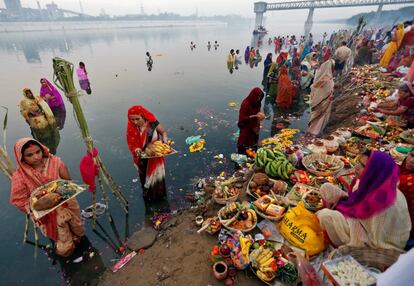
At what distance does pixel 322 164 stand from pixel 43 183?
240 inches

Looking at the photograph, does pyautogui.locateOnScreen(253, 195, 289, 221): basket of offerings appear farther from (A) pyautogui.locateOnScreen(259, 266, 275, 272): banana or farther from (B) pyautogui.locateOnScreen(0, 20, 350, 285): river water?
(B) pyautogui.locateOnScreen(0, 20, 350, 285): river water

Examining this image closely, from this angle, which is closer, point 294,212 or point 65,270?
point 294,212

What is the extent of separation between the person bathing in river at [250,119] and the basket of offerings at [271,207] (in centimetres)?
317

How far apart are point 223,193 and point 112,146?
5.21 m

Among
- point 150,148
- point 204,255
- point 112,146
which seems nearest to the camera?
point 204,255

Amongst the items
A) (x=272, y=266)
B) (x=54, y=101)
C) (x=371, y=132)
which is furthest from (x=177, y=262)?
(x=54, y=101)

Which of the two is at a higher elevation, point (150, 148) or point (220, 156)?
point (150, 148)

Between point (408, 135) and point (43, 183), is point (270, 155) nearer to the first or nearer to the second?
point (408, 135)

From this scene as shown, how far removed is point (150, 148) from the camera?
4977 millimetres

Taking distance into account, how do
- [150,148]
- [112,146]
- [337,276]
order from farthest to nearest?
[112,146]
[150,148]
[337,276]

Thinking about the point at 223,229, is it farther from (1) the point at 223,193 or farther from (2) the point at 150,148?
(2) the point at 150,148

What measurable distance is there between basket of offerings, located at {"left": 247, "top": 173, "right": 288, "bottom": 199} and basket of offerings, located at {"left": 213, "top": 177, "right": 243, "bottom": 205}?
38cm

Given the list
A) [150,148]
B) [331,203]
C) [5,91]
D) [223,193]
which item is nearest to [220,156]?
[223,193]

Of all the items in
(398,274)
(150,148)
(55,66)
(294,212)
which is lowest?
(294,212)
